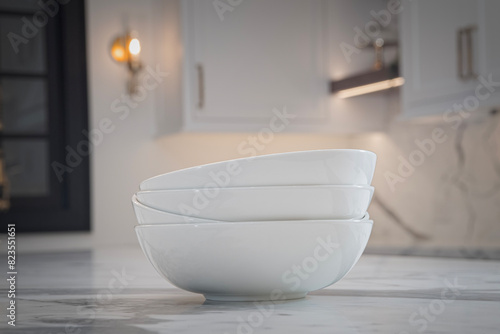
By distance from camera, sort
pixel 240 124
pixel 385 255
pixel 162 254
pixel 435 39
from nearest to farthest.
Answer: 1. pixel 162 254
2. pixel 385 255
3. pixel 435 39
4. pixel 240 124

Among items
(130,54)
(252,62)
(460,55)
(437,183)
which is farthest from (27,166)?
(460,55)

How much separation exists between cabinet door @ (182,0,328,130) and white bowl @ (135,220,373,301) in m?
1.90

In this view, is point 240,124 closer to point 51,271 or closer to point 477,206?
point 477,206

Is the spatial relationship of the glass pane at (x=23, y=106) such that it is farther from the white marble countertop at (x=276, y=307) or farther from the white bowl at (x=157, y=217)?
the white bowl at (x=157, y=217)

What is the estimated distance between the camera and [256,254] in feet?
2.82

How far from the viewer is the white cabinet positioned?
2.09m

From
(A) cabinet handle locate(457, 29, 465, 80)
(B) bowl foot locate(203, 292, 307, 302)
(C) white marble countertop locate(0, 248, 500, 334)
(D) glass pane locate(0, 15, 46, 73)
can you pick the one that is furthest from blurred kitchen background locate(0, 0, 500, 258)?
(B) bowl foot locate(203, 292, 307, 302)

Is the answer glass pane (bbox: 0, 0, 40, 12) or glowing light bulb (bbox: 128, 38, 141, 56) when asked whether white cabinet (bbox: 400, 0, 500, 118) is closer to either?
glowing light bulb (bbox: 128, 38, 141, 56)

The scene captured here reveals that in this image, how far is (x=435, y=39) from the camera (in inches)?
92.3

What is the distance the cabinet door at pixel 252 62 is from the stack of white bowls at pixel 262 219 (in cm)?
191

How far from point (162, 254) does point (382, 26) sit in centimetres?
228

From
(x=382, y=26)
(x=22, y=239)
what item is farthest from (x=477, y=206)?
(x=22, y=239)

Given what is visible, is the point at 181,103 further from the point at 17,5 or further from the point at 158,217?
the point at 158,217

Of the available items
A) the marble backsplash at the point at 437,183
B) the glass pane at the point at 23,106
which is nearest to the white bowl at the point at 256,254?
the marble backsplash at the point at 437,183
